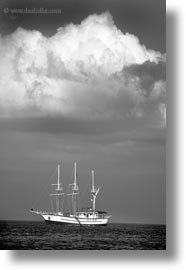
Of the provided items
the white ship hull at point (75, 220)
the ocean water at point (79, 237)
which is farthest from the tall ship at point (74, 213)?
the ocean water at point (79, 237)

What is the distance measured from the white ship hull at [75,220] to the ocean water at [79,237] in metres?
0.08

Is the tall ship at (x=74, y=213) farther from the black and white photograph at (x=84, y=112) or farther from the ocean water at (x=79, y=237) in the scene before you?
the ocean water at (x=79, y=237)

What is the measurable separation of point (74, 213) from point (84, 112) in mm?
1340

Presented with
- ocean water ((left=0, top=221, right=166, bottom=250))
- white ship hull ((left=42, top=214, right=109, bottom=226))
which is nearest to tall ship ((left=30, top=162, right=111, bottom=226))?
white ship hull ((left=42, top=214, right=109, bottom=226))

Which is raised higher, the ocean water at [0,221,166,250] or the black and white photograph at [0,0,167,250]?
the black and white photograph at [0,0,167,250]

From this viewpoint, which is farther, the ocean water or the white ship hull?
the white ship hull

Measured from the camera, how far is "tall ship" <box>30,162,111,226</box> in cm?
648

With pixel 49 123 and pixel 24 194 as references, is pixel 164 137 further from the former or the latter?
pixel 24 194

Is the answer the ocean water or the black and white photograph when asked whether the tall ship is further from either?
the ocean water

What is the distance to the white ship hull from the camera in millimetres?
6441

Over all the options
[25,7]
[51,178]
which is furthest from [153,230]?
[25,7]

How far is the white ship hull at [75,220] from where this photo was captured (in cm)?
644

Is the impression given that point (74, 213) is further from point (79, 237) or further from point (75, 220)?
point (79, 237)

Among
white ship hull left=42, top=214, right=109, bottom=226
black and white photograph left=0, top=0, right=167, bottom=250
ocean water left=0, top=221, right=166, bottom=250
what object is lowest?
ocean water left=0, top=221, right=166, bottom=250
